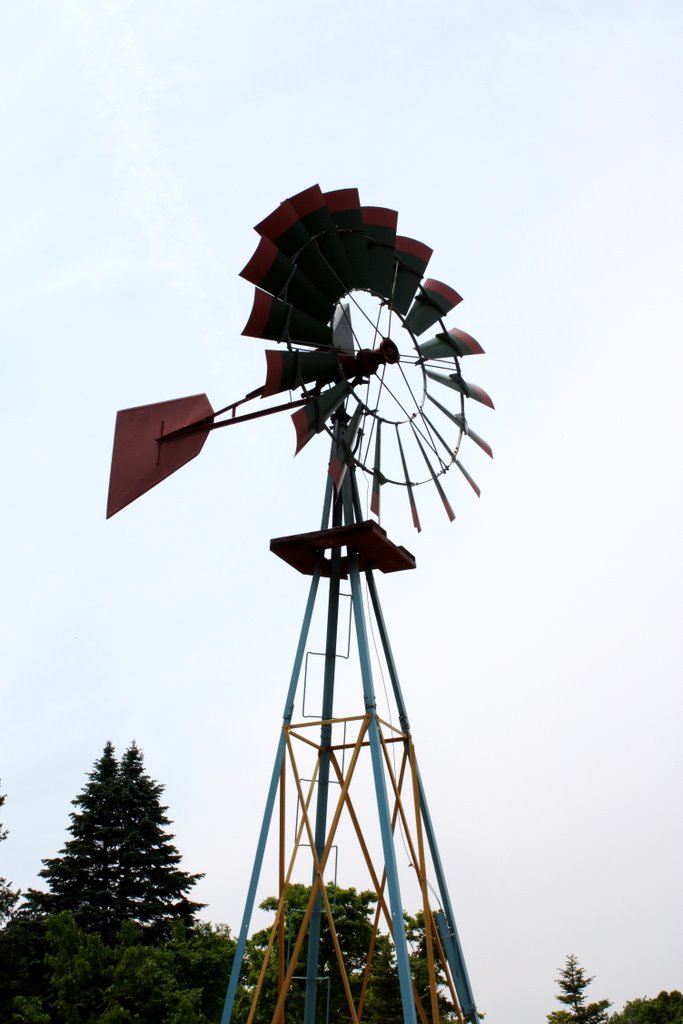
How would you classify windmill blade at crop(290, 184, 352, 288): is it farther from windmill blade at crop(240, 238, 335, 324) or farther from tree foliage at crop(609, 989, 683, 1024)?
tree foliage at crop(609, 989, 683, 1024)

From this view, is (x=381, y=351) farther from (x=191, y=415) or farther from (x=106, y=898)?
(x=106, y=898)

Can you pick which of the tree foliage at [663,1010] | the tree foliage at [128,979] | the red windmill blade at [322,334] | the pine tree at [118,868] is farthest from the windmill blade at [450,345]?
the tree foliage at [663,1010]

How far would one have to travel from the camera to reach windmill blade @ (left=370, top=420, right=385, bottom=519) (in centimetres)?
1030

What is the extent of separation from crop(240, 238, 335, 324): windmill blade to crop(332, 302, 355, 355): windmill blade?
10.6 inches

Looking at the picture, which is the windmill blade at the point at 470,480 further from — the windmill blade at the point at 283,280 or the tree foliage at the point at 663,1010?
the tree foliage at the point at 663,1010

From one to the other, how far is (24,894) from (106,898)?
7.08ft

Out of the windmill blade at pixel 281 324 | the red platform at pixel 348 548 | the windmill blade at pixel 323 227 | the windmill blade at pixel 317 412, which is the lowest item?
the red platform at pixel 348 548

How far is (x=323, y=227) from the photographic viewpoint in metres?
9.42

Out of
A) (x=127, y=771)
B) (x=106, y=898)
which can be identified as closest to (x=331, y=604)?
(x=106, y=898)

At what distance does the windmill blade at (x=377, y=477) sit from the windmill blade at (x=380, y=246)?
141 cm

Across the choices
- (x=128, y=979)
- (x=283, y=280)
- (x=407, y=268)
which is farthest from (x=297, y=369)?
(x=128, y=979)

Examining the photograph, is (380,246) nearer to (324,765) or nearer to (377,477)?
(377,477)

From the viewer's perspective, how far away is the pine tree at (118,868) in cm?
2367

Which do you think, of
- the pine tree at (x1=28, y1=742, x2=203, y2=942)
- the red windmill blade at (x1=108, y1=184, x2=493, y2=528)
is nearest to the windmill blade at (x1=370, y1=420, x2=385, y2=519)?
the red windmill blade at (x1=108, y1=184, x2=493, y2=528)
